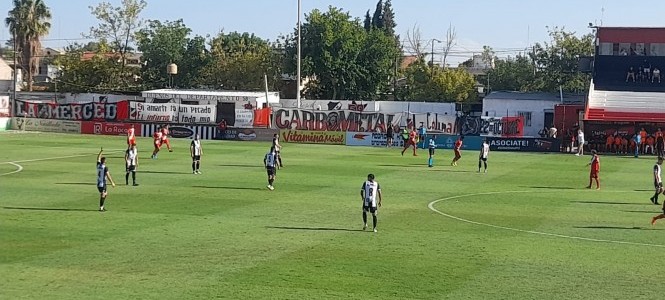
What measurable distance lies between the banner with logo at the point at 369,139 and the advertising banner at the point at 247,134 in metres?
5.81

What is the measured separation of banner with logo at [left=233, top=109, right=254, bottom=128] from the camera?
246ft

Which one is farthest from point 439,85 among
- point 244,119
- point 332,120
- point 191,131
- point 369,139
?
point 191,131

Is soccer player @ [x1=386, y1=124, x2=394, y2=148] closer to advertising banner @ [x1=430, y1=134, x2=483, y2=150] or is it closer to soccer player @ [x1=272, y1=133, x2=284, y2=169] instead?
advertising banner @ [x1=430, y1=134, x2=483, y2=150]

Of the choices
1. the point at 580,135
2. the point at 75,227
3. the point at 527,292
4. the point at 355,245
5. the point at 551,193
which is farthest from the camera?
the point at 580,135

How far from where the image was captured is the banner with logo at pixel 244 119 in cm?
7512

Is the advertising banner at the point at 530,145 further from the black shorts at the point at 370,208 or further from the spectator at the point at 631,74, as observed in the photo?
the black shorts at the point at 370,208

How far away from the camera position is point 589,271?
20.4m

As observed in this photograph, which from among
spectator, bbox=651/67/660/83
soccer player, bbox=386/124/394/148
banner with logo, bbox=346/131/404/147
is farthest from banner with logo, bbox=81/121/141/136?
spectator, bbox=651/67/660/83

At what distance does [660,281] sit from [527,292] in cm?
335

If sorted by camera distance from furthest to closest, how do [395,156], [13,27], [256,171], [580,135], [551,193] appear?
[13,27], [580,135], [395,156], [256,171], [551,193]

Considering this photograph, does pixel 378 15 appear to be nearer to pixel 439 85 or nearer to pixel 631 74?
pixel 439 85

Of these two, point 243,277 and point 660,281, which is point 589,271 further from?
point 243,277

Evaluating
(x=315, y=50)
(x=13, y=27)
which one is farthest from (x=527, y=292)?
(x=13, y=27)

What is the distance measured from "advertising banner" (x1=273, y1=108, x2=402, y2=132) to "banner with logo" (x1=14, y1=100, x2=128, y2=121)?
1419 cm
